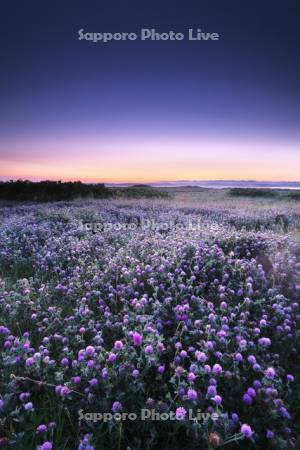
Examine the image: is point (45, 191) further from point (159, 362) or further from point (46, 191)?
point (159, 362)

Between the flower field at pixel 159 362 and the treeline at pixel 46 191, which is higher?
the treeline at pixel 46 191

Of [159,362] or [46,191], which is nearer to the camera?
[159,362]

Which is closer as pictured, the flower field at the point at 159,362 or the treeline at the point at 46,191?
the flower field at the point at 159,362

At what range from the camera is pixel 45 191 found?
70.8 feet

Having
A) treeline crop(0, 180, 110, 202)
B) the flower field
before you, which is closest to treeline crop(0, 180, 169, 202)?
treeline crop(0, 180, 110, 202)

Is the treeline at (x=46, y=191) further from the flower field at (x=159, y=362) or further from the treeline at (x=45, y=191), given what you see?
the flower field at (x=159, y=362)

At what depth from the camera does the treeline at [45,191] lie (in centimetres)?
2125

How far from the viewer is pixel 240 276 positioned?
4180 mm

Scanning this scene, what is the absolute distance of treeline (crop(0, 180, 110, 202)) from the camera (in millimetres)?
21250

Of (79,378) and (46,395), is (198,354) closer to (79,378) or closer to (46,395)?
(79,378)

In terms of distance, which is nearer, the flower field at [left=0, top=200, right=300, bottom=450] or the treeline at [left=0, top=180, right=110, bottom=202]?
the flower field at [left=0, top=200, right=300, bottom=450]

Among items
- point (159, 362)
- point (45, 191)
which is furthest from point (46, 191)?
point (159, 362)

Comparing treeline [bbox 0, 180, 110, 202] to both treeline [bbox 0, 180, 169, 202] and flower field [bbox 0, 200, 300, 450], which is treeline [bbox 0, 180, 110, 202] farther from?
flower field [bbox 0, 200, 300, 450]

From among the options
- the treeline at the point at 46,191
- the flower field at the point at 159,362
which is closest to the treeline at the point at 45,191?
the treeline at the point at 46,191
